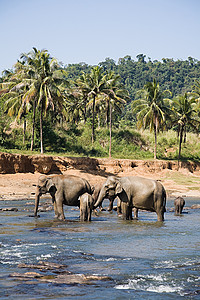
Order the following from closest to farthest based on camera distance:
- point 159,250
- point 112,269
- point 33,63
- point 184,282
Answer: point 184,282 < point 112,269 < point 159,250 < point 33,63

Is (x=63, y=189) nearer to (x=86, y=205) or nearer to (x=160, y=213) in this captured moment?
(x=86, y=205)

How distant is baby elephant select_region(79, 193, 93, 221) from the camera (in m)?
15.7

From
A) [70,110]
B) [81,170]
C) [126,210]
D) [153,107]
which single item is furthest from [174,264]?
[70,110]

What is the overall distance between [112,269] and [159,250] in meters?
2.55

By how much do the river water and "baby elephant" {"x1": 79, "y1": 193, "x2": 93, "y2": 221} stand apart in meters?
0.46

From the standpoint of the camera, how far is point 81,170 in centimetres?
4050

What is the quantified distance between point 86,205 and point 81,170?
969 inches

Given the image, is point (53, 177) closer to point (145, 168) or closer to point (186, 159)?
point (145, 168)

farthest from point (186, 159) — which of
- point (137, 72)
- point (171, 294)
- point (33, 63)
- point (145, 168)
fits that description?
point (137, 72)

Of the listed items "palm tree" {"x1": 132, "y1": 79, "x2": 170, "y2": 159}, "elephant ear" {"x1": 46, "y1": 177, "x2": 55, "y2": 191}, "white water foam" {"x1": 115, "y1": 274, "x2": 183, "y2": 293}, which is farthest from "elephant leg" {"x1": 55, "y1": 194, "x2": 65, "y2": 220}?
"palm tree" {"x1": 132, "y1": 79, "x2": 170, "y2": 159}

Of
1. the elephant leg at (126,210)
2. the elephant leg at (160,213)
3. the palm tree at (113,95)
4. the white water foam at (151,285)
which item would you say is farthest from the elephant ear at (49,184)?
the palm tree at (113,95)

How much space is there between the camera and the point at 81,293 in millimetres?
7273

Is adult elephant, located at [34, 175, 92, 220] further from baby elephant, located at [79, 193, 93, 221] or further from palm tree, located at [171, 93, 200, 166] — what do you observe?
palm tree, located at [171, 93, 200, 166]

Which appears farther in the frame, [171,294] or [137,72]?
[137,72]
